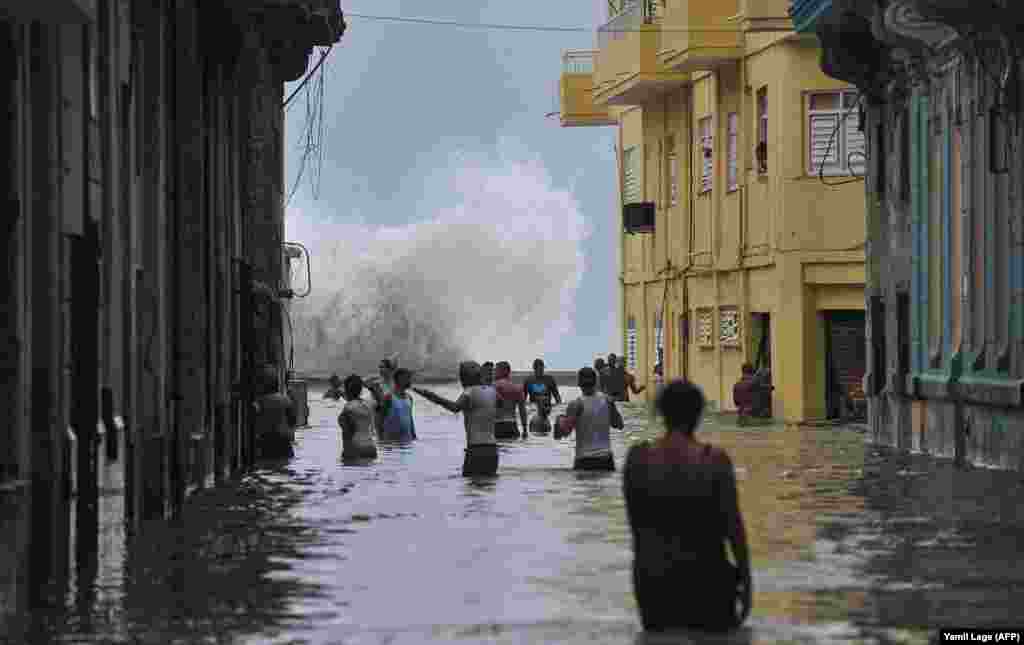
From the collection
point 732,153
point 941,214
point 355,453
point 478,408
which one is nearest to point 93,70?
point 478,408

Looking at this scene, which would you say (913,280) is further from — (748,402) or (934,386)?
(748,402)

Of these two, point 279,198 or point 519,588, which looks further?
point 279,198

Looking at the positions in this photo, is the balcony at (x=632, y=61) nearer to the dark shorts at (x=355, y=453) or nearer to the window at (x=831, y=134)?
the window at (x=831, y=134)

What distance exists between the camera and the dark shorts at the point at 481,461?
90.0 feet

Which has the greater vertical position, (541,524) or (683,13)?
(683,13)

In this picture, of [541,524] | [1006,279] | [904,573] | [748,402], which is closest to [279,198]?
[748,402]

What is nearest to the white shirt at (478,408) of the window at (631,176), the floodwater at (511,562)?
the floodwater at (511,562)

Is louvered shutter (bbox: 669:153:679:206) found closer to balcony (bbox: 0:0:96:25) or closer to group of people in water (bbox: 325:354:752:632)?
balcony (bbox: 0:0:96:25)

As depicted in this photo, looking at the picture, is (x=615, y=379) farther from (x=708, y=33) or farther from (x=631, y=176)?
(x=631, y=176)

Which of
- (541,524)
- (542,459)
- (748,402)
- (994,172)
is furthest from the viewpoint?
(748,402)

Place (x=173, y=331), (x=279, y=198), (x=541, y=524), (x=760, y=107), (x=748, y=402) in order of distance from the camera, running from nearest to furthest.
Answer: (x=541, y=524)
(x=173, y=331)
(x=279, y=198)
(x=748, y=402)
(x=760, y=107)

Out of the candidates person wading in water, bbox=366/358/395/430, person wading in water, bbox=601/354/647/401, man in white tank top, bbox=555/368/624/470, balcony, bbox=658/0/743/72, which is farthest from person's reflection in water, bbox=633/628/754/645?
person wading in water, bbox=601/354/647/401

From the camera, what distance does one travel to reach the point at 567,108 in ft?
219

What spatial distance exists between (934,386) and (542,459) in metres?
5.07
